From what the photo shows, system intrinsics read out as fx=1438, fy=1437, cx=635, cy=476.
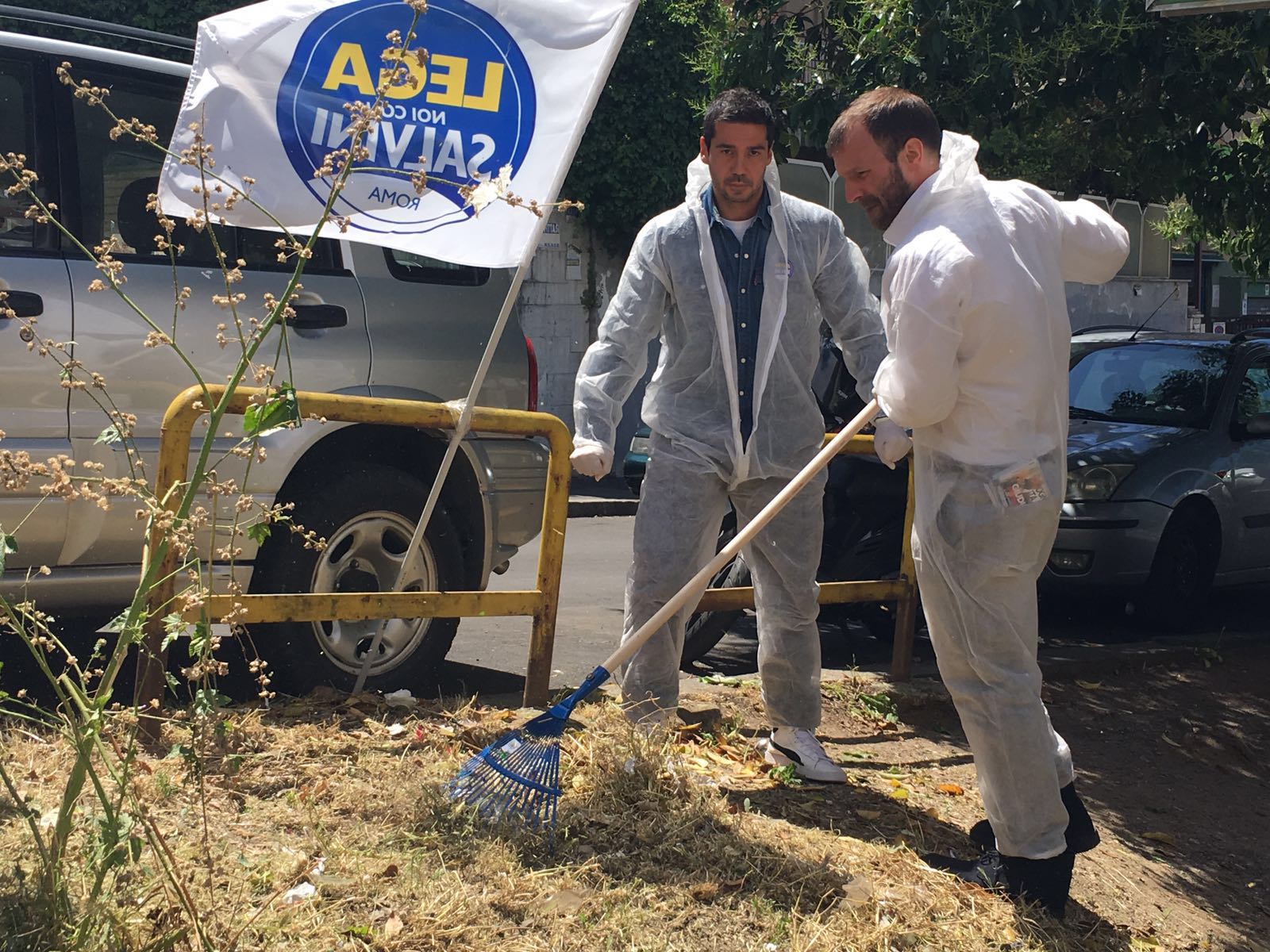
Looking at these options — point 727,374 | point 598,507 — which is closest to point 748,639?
point 727,374

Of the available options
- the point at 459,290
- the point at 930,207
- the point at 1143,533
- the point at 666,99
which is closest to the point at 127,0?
the point at 666,99

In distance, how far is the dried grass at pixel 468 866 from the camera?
2.99 metres

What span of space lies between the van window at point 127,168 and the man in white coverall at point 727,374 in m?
1.52

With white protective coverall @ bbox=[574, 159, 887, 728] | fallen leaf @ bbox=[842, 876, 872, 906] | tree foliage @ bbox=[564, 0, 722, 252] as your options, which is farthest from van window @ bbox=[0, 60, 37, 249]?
tree foliage @ bbox=[564, 0, 722, 252]

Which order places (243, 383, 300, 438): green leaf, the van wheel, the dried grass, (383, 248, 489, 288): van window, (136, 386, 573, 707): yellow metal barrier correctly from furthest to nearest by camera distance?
(383, 248, 489, 288): van window
the van wheel
(136, 386, 573, 707): yellow metal barrier
the dried grass
(243, 383, 300, 438): green leaf

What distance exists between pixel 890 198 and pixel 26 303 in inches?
106

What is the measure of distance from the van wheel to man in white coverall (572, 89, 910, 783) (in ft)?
3.33

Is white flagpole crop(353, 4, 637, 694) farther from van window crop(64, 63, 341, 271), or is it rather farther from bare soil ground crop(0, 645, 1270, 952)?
van window crop(64, 63, 341, 271)

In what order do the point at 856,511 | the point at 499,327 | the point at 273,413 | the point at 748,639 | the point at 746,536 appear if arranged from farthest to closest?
the point at 748,639, the point at 856,511, the point at 499,327, the point at 746,536, the point at 273,413

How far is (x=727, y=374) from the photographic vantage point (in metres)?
4.31

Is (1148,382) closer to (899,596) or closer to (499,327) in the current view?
(899,596)

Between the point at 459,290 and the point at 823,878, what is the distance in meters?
2.89

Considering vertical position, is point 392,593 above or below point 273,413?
below

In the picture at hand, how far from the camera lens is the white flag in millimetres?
4172
